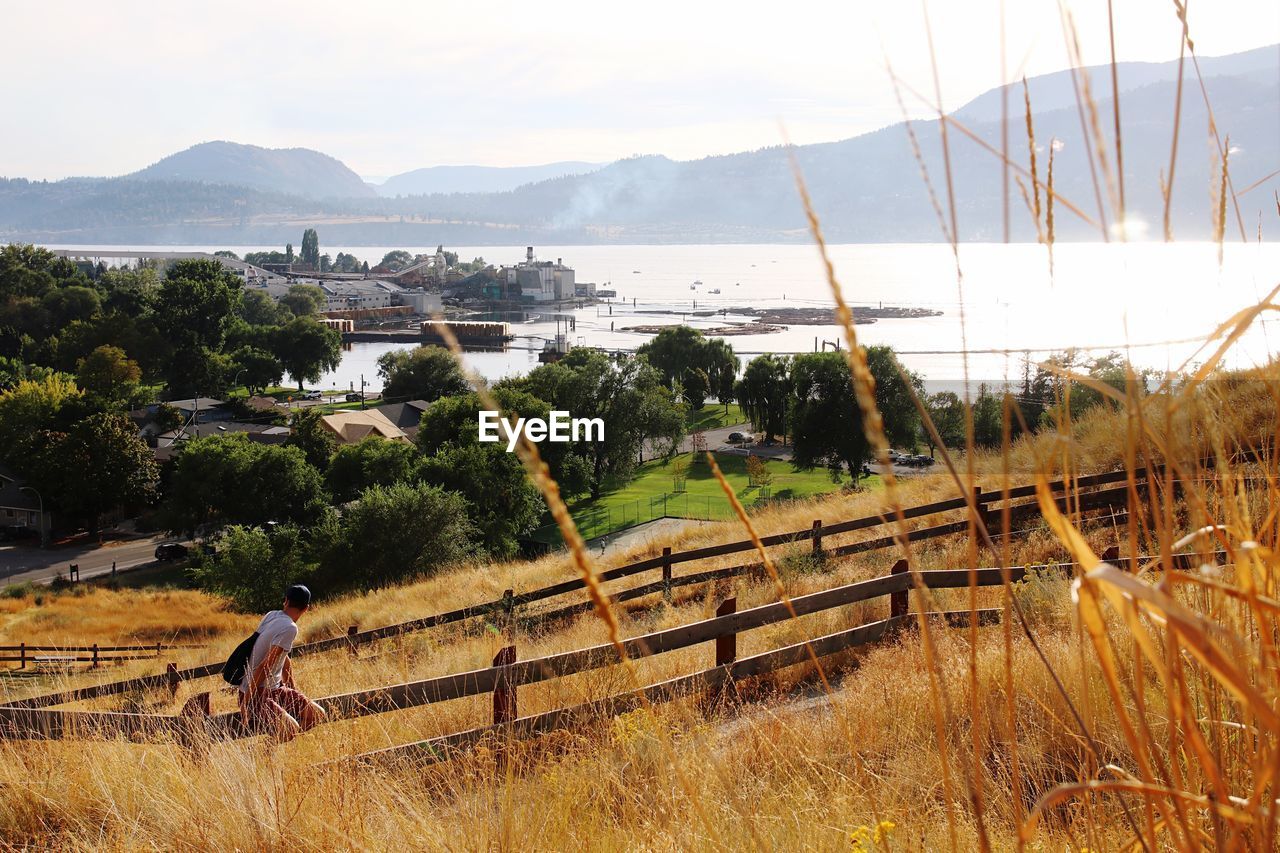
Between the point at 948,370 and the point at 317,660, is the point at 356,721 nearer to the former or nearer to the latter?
the point at 317,660

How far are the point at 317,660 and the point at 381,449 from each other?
23.9m

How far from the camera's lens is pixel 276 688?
3965 mm

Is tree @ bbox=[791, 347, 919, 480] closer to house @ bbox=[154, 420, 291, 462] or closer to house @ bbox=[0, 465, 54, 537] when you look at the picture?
house @ bbox=[154, 420, 291, 462]

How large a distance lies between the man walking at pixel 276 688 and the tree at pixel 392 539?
18.9 meters

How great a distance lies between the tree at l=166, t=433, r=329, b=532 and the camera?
30.9m

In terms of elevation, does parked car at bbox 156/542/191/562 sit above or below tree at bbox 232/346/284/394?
below

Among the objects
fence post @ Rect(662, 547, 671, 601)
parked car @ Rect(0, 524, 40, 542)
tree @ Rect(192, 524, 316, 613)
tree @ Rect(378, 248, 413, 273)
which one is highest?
tree @ Rect(378, 248, 413, 273)

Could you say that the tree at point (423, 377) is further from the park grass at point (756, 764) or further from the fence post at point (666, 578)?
the park grass at point (756, 764)

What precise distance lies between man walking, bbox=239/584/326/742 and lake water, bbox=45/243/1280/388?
1663mm

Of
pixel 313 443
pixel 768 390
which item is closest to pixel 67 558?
pixel 313 443

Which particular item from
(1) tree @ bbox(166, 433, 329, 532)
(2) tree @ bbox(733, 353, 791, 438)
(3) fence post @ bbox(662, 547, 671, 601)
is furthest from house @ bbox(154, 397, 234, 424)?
(3) fence post @ bbox(662, 547, 671, 601)

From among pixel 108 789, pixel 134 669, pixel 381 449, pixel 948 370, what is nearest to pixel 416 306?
pixel 948 370

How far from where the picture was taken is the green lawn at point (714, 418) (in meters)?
53.6

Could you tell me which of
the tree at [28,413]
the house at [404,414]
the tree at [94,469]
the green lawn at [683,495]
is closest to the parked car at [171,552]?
the tree at [94,469]
